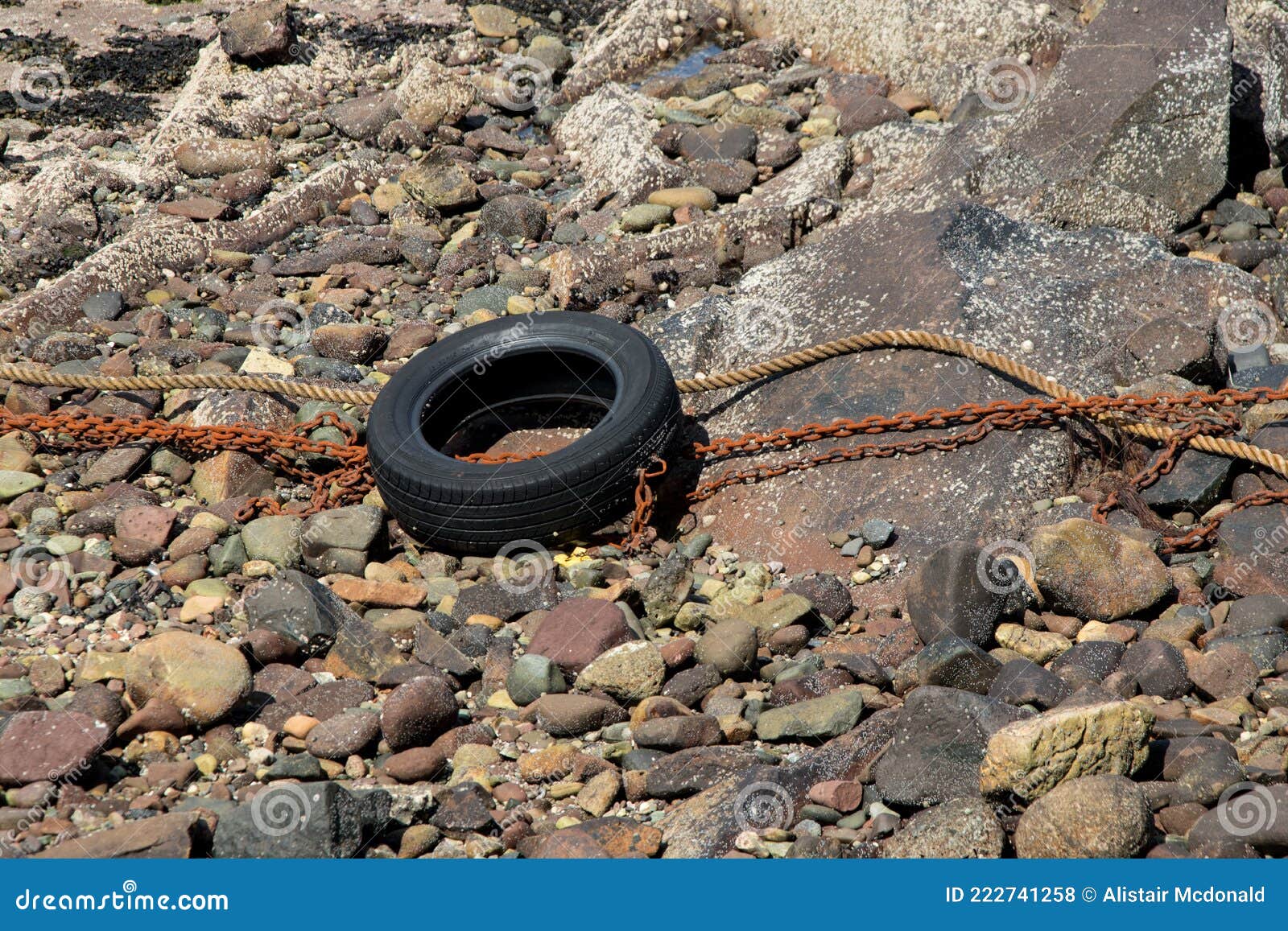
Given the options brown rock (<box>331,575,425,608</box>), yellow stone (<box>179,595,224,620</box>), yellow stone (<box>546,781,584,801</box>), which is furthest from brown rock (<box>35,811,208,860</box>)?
brown rock (<box>331,575,425,608</box>)

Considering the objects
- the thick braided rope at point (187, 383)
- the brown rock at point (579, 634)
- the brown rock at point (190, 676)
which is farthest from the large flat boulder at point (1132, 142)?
the brown rock at point (190, 676)

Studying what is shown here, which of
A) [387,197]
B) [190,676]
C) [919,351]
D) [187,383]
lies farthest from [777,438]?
[387,197]

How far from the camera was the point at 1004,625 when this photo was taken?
12.7 ft

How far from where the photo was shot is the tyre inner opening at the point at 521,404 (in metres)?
5.19

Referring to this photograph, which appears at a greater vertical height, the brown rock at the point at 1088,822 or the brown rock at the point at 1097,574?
the brown rock at the point at 1088,822

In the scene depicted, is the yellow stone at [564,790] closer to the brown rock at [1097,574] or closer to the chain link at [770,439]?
the chain link at [770,439]

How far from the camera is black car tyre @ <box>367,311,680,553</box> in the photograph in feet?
14.8

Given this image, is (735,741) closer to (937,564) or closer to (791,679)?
(791,679)

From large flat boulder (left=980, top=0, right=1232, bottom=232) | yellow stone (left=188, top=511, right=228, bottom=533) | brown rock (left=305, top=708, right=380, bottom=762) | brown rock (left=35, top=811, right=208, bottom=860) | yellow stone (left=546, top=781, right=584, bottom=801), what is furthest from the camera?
large flat boulder (left=980, top=0, right=1232, bottom=232)

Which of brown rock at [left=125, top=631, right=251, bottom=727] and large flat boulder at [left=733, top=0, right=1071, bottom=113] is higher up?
large flat boulder at [left=733, top=0, right=1071, bottom=113]

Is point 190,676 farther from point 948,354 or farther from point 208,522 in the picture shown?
point 948,354

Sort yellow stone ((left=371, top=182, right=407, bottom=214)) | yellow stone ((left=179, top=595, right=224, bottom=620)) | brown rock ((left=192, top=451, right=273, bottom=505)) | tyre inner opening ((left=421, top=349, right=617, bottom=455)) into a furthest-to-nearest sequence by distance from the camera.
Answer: yellow stone ((left=371, top=182, right=407, bottom=214)) < tyre inner opening ((left=421, top=349, right=617, bottom=455)) < brown rock ((left=192, top=451, right=273, bottom=505)) < yellow stone ((left=179, top=595, right=224, bottom=620))

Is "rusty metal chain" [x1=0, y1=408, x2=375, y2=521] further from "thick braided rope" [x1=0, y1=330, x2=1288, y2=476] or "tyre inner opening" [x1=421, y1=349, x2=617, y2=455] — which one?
"tyre inner opening" [x1=421, y1=349, x2=617, y2=455]

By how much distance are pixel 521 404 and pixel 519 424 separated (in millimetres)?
95
